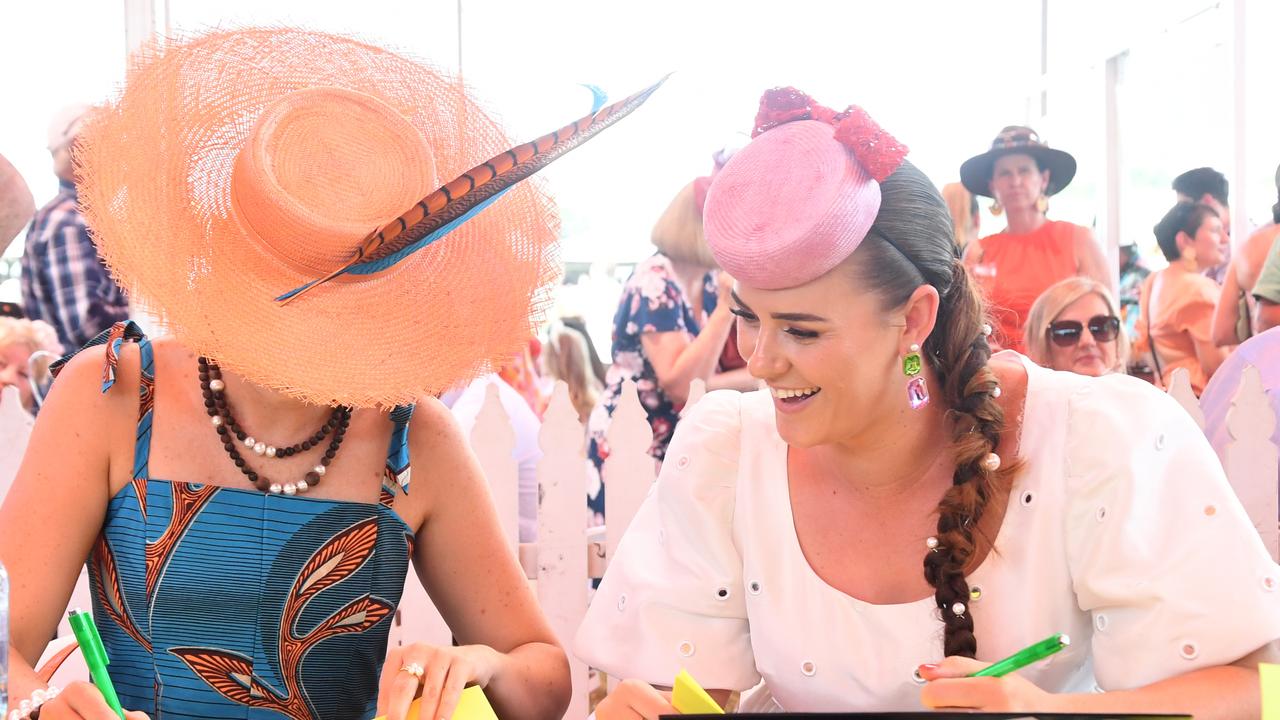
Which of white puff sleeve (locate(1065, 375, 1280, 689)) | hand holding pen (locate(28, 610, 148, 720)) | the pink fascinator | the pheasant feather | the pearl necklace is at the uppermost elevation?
the pheasant feather

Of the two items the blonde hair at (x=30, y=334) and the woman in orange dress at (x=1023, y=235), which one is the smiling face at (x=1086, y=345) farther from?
the blonde hair at (x=30, y=334)

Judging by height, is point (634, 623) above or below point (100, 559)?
below

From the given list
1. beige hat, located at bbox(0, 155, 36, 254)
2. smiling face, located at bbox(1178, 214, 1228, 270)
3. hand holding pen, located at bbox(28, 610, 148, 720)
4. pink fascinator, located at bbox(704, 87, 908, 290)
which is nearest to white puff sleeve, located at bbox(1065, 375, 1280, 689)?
pink fascinator, located at bbox(704, 87, 908, 290)

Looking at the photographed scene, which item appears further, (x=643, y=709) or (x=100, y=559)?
(x=100, y=559)

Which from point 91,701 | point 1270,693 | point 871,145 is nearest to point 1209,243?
point 871,145

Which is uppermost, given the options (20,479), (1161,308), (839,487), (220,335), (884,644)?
(220,335)

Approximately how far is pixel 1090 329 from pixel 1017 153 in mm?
1297

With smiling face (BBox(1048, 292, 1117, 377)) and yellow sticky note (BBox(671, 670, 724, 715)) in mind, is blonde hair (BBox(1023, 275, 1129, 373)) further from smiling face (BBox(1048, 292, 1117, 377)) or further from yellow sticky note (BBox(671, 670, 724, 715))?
yellow sticky note (BBox(671, 670, 724, 715))

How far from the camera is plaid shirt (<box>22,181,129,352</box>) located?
4.13 m

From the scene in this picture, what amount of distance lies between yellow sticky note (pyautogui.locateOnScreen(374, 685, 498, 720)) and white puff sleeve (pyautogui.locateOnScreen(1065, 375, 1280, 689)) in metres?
0.83

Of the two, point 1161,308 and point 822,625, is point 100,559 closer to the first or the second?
point 822,625

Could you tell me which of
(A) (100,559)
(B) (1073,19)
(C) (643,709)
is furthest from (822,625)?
(B) (1073,19)

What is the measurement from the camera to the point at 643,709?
4.71ft

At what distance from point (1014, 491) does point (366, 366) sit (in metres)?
0.96
